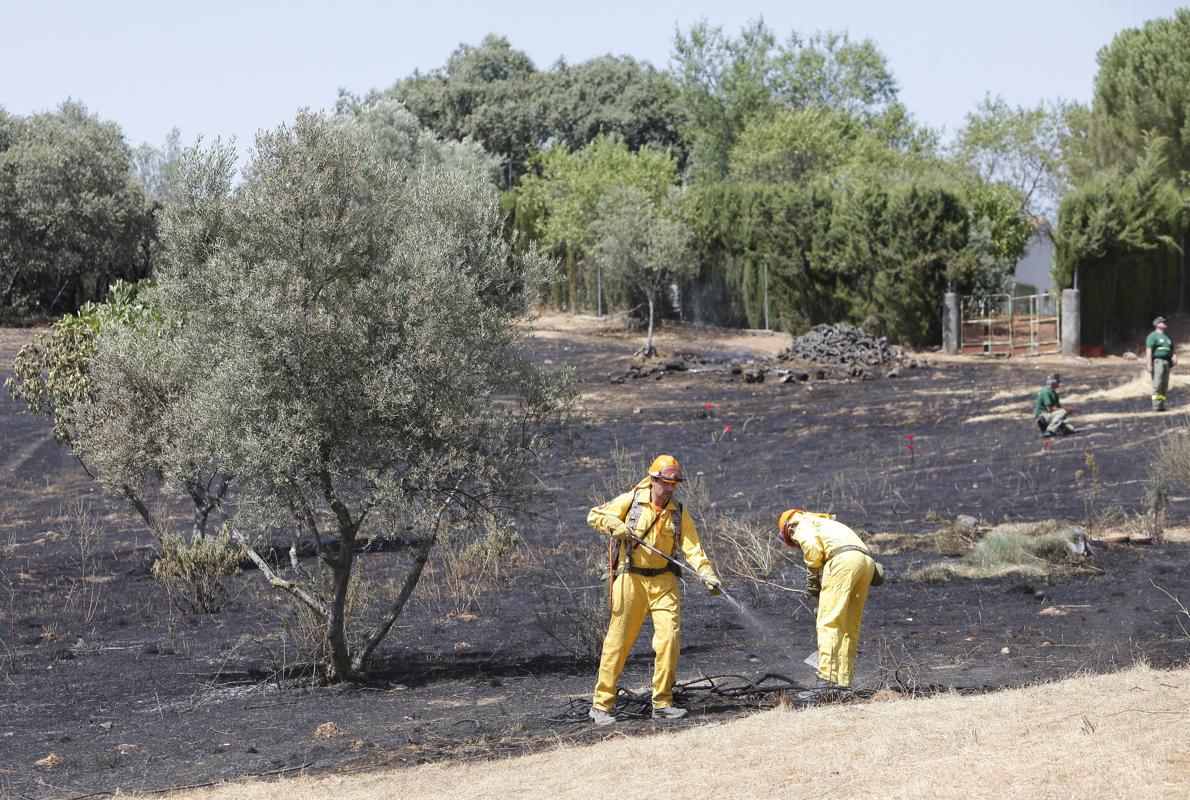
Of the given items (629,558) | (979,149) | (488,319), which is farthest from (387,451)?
(979,149)

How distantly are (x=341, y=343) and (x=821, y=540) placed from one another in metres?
3.64

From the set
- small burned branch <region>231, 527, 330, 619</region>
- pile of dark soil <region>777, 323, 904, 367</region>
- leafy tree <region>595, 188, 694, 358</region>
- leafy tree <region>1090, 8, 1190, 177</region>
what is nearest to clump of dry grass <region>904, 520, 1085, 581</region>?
small burned branch <region>231, 527, 330, 619</region>

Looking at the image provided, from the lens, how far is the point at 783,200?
3975 cm

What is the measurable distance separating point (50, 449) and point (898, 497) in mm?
15248

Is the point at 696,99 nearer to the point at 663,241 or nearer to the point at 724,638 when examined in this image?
the point at 663,241

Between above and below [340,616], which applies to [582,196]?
above

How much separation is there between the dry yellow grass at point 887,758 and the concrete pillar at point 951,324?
90.4 feet

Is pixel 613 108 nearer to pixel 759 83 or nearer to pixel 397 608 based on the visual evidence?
pixel 759 83

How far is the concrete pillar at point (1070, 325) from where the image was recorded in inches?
1320

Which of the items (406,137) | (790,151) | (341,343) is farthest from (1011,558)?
(406,137)

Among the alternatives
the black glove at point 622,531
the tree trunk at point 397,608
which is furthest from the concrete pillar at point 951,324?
the black glove at point 622,531

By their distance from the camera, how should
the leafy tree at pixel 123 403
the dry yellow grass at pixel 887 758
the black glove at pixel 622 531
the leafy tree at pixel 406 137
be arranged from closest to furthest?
the dry yellow grass at pixel 887 758 < the black glove at pixel 622 531 < the leafy tree at pixel 123 403 < the leafy tree at pixel 406 137

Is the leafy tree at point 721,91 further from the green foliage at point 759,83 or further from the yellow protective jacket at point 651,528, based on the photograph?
the yellow protective jacket at point 651,528

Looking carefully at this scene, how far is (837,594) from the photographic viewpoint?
29.5 feet
